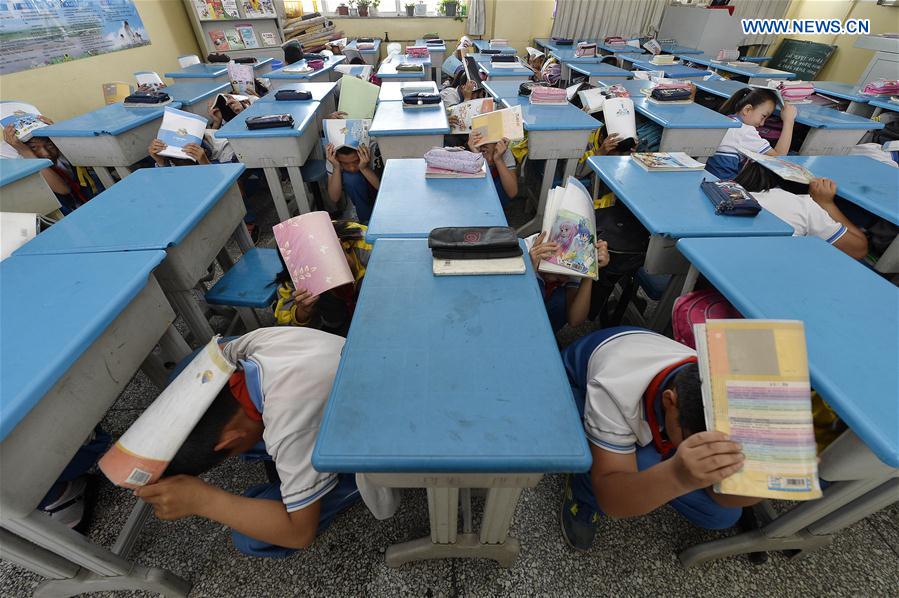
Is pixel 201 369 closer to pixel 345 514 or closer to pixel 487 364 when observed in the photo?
pixel 487 364

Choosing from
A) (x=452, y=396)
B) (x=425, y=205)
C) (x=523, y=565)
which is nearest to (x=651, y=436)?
(x=452, y=396)

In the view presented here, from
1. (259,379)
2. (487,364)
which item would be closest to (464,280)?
(487,364)

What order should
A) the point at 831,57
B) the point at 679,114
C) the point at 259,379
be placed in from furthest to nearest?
the point at 831,57 < the point at 679,114 < the point at 259,379

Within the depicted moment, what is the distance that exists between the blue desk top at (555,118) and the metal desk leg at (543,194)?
0.86 ft

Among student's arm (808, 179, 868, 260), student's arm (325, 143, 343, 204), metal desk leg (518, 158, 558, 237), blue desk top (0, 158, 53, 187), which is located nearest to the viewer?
blue desk top (0, 158, 53, 187)

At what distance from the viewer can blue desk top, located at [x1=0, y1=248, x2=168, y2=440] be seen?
757mm

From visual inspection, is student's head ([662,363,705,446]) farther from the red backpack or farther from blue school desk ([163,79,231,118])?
blue school desk ([163,79,231,118])

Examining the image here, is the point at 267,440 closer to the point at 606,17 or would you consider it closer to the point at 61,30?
the point at 61,30

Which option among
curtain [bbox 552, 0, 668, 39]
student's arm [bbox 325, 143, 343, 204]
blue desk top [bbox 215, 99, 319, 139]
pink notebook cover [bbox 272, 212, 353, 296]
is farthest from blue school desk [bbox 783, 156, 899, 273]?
curtain [bbox 552, 0, 668, 39]

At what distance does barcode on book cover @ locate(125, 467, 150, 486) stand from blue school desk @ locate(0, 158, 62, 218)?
1.48 metres

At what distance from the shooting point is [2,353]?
81 centimetres

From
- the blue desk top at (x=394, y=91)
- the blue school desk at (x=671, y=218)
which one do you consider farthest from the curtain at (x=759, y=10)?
the blue school desk at (x=671, y=218)

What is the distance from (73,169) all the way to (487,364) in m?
3.52

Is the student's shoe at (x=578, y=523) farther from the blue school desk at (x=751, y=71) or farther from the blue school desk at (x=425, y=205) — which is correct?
the blue school desk at (x=751, y=71)
